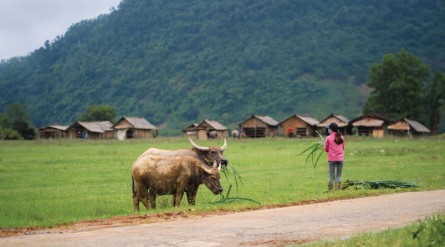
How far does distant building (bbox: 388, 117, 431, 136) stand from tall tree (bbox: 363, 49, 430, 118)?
8.61 metres

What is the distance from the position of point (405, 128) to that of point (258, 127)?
73.0 feet

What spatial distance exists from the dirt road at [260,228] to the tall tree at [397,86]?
270ft

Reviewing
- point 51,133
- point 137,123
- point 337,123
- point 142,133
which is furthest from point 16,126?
point 337,123

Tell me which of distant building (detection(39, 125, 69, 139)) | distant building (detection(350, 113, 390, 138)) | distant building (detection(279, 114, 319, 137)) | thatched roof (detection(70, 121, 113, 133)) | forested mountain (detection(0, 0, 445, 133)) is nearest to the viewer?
distant building (detection(350, 113, 390, 138))

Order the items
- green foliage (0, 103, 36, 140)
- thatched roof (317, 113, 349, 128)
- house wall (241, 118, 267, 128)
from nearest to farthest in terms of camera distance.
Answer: thatched roof (317, 113, 349, 128)
green foliage (0, 103, 36, 140)
house wall (241, 118, 267, 128)

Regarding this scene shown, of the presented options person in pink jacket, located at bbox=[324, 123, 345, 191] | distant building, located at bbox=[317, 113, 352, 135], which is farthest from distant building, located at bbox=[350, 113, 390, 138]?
person in pink jacket, located at bbox=[324, 123, 345, 191]

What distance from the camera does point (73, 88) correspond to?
16850cm

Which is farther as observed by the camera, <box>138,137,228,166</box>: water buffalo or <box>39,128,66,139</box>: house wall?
<box>39,128,66,139</box>: house wall

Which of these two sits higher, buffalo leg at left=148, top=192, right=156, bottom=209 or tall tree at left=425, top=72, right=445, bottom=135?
tall tree at left=425, top=72, right=445, bottom=135

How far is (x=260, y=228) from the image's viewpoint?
10875 mm

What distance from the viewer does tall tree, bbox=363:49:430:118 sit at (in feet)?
306

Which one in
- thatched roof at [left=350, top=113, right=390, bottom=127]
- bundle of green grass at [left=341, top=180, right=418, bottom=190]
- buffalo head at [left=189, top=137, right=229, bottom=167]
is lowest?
bundle of green grass at [left=341, top=180, right=418, bottom=190]

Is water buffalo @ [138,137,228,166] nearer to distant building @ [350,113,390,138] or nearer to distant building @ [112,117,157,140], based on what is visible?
distant building @ [350,113,390,138]

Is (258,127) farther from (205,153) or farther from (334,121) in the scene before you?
(205,153)
